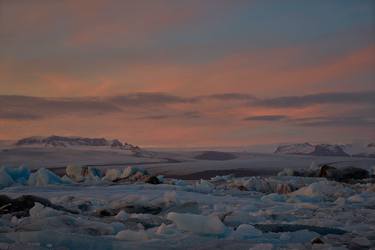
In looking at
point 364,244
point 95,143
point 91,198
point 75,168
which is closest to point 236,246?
point 364,244

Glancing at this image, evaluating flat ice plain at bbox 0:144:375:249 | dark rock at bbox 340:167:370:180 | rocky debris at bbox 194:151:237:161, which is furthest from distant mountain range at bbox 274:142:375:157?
flat ice plain at bbox 0:144:375:249

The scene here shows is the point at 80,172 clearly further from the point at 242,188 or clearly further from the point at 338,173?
the point at 338,173

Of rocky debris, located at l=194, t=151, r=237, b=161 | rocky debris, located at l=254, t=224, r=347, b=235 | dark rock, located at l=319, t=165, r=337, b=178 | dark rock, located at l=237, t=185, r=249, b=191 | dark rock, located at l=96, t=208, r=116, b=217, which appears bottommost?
dark rock, located at l=237, t=185, r=249, b=191

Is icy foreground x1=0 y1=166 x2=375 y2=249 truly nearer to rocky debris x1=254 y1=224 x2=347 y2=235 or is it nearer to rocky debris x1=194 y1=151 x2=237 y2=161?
rocky debris x1=254 y1=224 x2=347 y2=235

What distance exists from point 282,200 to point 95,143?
103m

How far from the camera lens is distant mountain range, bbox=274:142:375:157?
84625mm

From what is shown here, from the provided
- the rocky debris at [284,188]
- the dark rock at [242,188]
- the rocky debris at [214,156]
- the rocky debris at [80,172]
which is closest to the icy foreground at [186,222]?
the rocky debris at [284,188]

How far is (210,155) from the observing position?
6231cm

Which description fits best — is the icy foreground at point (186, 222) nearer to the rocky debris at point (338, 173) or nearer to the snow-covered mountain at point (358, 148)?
the rocky debris at point (338, 173)

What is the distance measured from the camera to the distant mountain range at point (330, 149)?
278 feet

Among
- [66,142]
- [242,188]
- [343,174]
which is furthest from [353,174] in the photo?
[66,142]

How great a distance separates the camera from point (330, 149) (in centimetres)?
8812

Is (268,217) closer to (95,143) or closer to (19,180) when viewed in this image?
(19,180)

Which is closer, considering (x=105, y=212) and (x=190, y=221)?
(x=190, y=221)
